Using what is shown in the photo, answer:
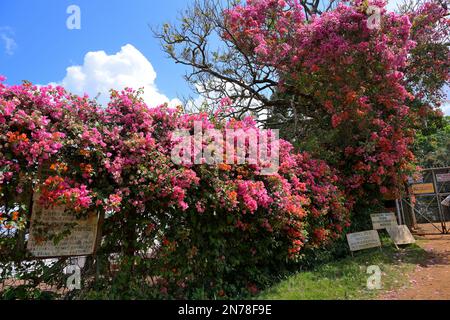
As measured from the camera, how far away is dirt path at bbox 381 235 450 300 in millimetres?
4781

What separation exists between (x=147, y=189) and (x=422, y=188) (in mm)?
11053

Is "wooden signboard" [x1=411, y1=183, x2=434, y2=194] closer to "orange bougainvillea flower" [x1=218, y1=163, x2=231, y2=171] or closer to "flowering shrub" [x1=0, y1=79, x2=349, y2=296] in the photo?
Answer: "flowering shrub" [x1=0, y1=79, x2=349, y2=296]

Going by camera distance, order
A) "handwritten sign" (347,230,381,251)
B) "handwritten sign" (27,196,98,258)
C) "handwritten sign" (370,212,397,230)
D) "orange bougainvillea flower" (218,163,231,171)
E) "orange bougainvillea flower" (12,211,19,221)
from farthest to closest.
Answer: "handwritten sign" (370,212,397,230)
"handwritten sign" (347,230,381,251)
"orange bougainvillea flower" (218,163,231,171)
"handwritten sign" (27,196,98,258)
"orange bougainvillea flower" (12,211,19,221)

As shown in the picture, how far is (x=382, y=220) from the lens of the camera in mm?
8625

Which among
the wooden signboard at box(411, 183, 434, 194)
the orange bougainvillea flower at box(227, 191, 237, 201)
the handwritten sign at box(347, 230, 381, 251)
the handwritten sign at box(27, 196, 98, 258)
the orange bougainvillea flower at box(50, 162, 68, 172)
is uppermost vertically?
the wooden signboard at box(411, 183, 434, 194)

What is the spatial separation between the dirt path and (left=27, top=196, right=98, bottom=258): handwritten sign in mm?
4013

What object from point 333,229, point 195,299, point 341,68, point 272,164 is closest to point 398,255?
point 333,229

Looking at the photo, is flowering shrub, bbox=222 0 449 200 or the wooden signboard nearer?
flowering shrub, bbox=222 0 449 200

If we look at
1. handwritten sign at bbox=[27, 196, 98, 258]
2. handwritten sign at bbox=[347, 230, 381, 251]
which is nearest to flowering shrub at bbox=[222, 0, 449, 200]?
handwritten sign at bbox=[347, 230, 381, 251]

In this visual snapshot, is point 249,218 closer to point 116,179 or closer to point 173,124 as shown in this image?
point 173,124

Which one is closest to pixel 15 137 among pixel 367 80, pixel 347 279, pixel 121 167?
pixel 121 167

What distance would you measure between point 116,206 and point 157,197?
0.61m

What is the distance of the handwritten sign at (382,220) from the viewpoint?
8498 mm

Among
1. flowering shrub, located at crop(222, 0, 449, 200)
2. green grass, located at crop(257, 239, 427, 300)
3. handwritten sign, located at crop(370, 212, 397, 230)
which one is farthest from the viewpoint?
handwritten sign, located at crop(370, 212, 397, 230)
